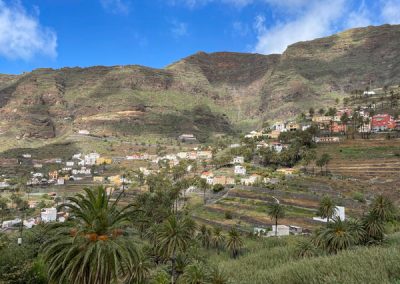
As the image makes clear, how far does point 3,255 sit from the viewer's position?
3250 cm

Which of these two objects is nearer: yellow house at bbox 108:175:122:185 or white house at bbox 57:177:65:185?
yellow house at bbox 108:175:122:185

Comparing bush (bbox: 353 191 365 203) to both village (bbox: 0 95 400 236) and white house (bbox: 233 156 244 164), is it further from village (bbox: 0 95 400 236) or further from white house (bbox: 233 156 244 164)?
white house (bbox: 233 156 244 164)

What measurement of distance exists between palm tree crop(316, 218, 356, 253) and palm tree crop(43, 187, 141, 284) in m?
30.4

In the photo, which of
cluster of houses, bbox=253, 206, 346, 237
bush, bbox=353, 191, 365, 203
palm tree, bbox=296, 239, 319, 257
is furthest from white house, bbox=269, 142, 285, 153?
palm tree, bbox=296, 239, 319, 257

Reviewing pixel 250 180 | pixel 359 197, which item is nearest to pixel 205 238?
pixel 359 197

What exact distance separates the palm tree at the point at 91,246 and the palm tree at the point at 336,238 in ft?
99.8

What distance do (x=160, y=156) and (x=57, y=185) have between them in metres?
53.7

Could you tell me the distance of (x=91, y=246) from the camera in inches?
532

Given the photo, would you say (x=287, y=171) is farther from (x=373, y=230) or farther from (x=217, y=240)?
(x=373, y=230)

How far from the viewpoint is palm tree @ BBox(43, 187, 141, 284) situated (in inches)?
531

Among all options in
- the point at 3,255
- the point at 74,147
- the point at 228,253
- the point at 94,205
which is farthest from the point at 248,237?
the point at 74,147

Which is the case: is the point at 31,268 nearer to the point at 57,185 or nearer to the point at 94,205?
the point at 94,205

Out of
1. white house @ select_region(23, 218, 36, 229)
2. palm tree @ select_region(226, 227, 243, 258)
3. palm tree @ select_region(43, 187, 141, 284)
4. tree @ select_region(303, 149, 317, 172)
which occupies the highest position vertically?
palm tree @ select_region(43, 187, 141, 284)

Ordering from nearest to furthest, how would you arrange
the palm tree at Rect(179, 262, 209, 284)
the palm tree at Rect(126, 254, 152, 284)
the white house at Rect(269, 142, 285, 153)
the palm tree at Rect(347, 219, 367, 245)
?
the palm tree at Rect(126, 254, 152, 284) → the palm tree at Rect(179, 262, 209, 284) → the palm tree at Rect(347, 219, 367, 245) → the white house at Rect(269, 142, 285, 153)
